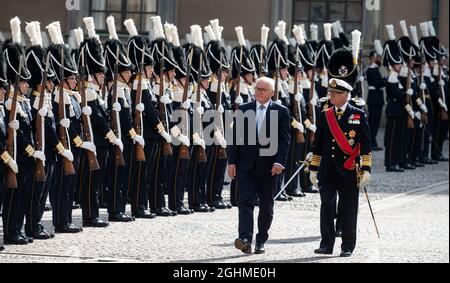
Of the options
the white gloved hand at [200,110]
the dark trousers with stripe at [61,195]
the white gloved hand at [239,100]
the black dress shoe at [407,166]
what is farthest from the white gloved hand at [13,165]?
the black dress shoe at [407,166]

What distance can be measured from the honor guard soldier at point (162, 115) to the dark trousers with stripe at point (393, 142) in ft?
20.4

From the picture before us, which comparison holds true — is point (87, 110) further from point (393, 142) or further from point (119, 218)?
point (393, 142)

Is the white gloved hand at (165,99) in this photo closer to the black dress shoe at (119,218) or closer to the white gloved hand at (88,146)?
the black dress shoe at (119,218)

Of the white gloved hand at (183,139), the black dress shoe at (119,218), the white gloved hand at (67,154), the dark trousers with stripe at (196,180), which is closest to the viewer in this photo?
the white gloved hand at (67,154)

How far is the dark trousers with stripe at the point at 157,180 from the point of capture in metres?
15.8

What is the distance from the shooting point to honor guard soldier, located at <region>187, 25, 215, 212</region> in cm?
1628

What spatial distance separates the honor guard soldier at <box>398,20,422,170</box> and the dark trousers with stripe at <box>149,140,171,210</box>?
670 centimetres

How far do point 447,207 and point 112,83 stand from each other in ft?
14.5

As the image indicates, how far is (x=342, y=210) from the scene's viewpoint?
13.2 metres

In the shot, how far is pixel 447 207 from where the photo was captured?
689 inches

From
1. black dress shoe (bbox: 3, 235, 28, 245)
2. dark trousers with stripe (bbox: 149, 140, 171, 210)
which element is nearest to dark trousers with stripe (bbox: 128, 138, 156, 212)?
dark trousers with stripe (bbox: 149, 140, 171, 210)

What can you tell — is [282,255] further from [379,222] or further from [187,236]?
[379,222]

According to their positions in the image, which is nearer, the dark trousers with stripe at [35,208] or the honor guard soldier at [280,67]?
the dark trousers with stripe at [35,208]
